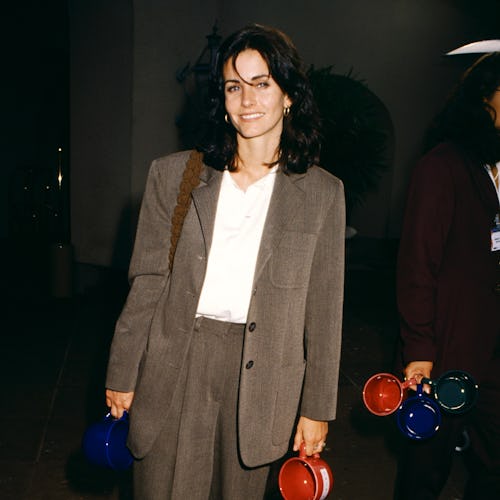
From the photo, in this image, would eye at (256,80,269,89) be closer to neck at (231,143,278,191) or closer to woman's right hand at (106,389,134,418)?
neck at (231,143,278,191)

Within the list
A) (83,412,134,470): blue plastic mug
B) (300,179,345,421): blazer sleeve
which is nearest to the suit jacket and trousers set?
(300,179,345,421): blazer sleeve

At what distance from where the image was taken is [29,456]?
132 inches

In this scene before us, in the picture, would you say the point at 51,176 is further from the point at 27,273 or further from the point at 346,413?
the point at 346,413

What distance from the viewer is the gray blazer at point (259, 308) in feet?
5.78

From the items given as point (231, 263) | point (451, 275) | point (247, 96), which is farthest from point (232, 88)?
point (451, 275)

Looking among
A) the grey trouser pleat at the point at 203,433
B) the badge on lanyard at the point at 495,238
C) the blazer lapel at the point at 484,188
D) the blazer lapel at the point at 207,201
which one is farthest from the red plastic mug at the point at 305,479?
the blazer lapel at the point at 484,188

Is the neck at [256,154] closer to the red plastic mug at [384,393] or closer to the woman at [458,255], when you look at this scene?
the woman at [458,255]

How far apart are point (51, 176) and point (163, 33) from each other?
206 inches

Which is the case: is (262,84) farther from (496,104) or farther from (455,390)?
(455,390)

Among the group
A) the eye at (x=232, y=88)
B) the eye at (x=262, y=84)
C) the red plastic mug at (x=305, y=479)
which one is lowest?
the red plastic mug at (x=305, y=479)

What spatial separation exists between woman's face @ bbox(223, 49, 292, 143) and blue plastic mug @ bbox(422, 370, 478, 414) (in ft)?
3.42

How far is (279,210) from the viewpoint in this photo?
179 centimetres

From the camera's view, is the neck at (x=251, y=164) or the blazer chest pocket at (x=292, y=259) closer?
the blazer chest pocket at (x=292, y=259)

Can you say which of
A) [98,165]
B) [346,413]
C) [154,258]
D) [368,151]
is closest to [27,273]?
[98,165]
